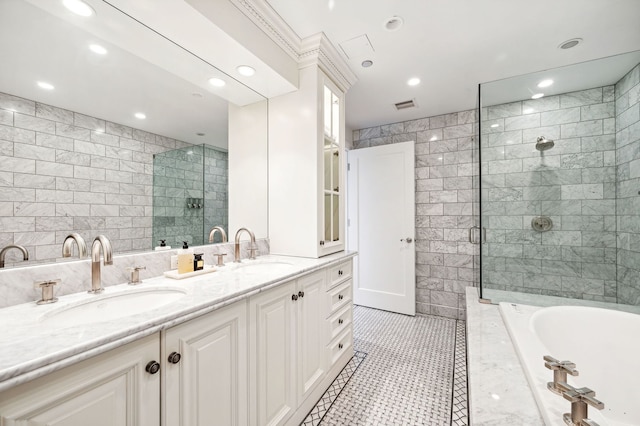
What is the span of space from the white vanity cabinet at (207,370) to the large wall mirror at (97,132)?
0.67 metres

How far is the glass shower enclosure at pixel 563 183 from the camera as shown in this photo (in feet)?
6.66

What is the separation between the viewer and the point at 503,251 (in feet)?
8.02

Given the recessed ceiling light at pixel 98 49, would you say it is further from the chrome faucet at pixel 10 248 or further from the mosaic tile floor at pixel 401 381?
the mosaic tile floor at pixel 401 381

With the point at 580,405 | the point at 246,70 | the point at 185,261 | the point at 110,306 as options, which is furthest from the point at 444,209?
the point at 110,306

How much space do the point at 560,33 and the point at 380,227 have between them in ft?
7.55

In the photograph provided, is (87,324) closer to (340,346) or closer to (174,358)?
(174,358)

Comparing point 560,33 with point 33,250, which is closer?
point 33,250

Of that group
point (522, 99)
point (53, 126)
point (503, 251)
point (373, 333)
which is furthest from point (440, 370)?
point (53, 126)

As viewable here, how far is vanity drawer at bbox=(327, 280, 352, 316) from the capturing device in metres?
1.88

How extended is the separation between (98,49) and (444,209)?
10.9ft

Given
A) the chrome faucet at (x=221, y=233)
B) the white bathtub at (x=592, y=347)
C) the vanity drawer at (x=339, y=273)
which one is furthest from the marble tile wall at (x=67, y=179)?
the white bathtub at (x=592, y=347)

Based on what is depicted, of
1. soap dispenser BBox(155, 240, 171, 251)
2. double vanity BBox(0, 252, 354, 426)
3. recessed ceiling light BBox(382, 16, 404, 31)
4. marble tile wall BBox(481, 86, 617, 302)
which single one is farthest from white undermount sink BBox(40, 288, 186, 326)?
marble tile wall BBox(481, 86, 617, 302)

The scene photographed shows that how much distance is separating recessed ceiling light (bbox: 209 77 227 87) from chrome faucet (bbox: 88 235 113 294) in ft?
4.04

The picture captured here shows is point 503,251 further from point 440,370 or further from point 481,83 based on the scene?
point 481,83
